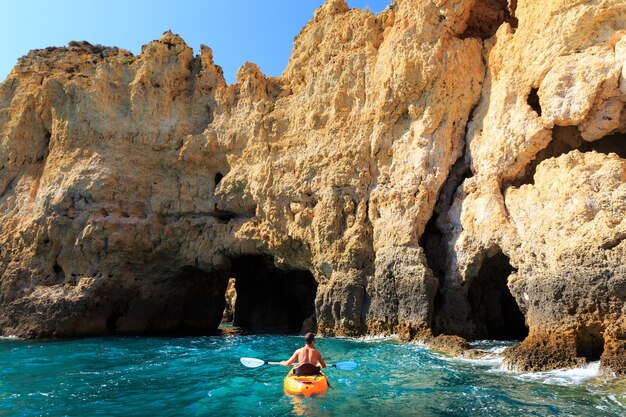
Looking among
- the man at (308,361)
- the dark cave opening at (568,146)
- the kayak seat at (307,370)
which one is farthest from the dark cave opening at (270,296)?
the kayak seat at (307,370)

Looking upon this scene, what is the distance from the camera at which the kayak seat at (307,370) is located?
27.6 feet

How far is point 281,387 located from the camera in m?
8.84

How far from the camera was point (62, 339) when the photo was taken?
17.5 metres

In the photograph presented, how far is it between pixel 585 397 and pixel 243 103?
16321 millimetres

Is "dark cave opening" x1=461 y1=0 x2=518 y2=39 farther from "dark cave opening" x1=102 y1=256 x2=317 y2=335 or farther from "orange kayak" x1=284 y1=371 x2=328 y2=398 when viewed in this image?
"orange kayak" x1=284 y1=371 x2=328 y2=398

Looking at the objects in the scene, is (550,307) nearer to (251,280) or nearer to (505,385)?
(505,385)

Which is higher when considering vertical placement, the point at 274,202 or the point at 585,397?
the point at 274,202

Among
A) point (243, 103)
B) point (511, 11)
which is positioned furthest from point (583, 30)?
point (243, 103)

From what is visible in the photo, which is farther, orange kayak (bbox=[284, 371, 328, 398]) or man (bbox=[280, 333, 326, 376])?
man (bbox=[280, 333, 326, 376])

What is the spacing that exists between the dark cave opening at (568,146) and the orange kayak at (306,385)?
26.2 ft

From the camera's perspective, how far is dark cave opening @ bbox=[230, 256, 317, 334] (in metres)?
23.2

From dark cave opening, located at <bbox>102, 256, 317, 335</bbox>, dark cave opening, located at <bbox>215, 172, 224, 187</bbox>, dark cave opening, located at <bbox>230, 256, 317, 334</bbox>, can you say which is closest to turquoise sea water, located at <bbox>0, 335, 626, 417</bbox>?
dark cave opening, located at <bbox>102, 256, 317, 335</bbox>

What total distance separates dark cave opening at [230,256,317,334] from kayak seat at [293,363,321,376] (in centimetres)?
1432

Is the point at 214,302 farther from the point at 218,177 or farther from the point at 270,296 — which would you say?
the point at 218,177
